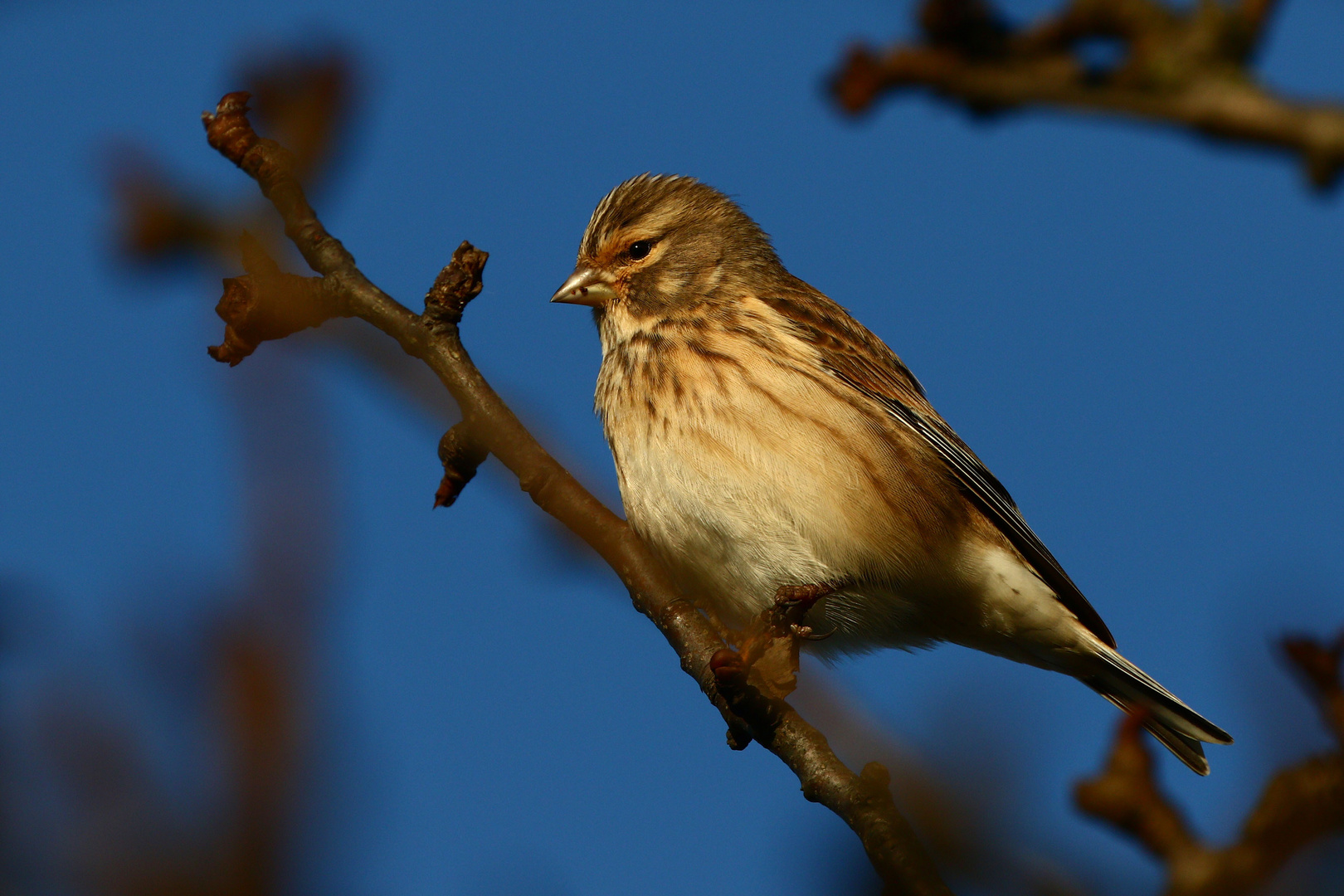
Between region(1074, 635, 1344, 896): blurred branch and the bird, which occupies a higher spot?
the bird

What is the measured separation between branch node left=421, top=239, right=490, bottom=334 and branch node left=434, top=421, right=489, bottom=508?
1.29ft

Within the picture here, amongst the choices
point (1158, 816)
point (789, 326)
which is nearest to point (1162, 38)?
point (1158, 816)

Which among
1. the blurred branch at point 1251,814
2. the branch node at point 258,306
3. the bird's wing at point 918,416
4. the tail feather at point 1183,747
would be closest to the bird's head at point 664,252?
the bird's wing at point 918,416

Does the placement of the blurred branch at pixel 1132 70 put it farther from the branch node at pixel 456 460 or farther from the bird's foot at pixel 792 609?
the bird's foot at pixel 792 609

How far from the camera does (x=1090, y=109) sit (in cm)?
206

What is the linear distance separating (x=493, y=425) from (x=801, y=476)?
8.59 feet

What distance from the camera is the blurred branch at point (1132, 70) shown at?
187 cm

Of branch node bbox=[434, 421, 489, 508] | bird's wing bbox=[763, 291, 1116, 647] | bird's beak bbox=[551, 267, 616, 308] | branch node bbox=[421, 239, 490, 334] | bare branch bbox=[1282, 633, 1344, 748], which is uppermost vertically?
bird's wing bbox=[763, 291, 1116, 647]

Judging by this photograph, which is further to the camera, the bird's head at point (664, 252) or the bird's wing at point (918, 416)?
the bird's head at point (664, 252)

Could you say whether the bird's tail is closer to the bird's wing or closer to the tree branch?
the bird's wing

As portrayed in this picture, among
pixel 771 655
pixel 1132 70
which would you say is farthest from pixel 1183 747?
pixel 1132 70

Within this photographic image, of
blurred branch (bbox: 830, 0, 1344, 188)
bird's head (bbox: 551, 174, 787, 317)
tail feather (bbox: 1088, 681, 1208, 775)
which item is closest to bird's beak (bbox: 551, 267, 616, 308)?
bird's head (bbox: 551, 174, 787, 317)

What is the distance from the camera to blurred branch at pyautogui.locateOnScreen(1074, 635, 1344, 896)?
1.87 m

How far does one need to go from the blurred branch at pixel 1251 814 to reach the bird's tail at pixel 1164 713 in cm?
471
